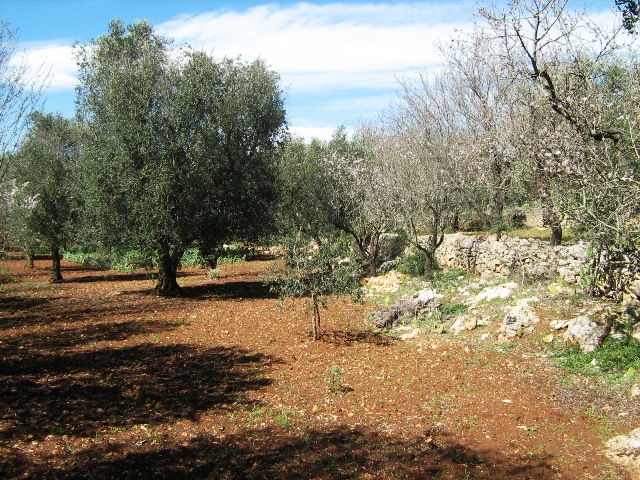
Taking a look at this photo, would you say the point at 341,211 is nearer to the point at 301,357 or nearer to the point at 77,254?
the point at 301,357

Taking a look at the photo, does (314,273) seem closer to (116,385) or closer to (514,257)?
(116,385)

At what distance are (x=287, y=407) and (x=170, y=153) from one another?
10.6 m

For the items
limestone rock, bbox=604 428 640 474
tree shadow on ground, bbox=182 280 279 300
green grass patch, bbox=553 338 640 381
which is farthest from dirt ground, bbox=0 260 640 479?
tree shadow on ground, bbox=182 280 279 300

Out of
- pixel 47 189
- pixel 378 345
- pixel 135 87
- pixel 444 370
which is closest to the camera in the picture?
pixel 444 370

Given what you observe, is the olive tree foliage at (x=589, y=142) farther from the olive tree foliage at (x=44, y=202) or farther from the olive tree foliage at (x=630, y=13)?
the olive tree foliage at (x=44, y=202)

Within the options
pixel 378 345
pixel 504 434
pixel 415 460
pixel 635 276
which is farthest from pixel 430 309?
pixel 415 460

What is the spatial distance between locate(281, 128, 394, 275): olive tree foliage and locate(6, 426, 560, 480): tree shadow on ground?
12339mm

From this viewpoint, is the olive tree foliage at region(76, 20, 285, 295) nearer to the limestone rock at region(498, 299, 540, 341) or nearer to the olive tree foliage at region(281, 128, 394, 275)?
the olive tree foliage at region(281, 128, 394, 275)

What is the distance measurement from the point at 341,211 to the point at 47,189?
13.3m

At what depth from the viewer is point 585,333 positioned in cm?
897

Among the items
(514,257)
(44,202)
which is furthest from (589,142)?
(44,202)

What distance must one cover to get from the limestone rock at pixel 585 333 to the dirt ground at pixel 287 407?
0.78m

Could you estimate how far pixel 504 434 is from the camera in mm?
6523

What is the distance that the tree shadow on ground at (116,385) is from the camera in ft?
23.2
